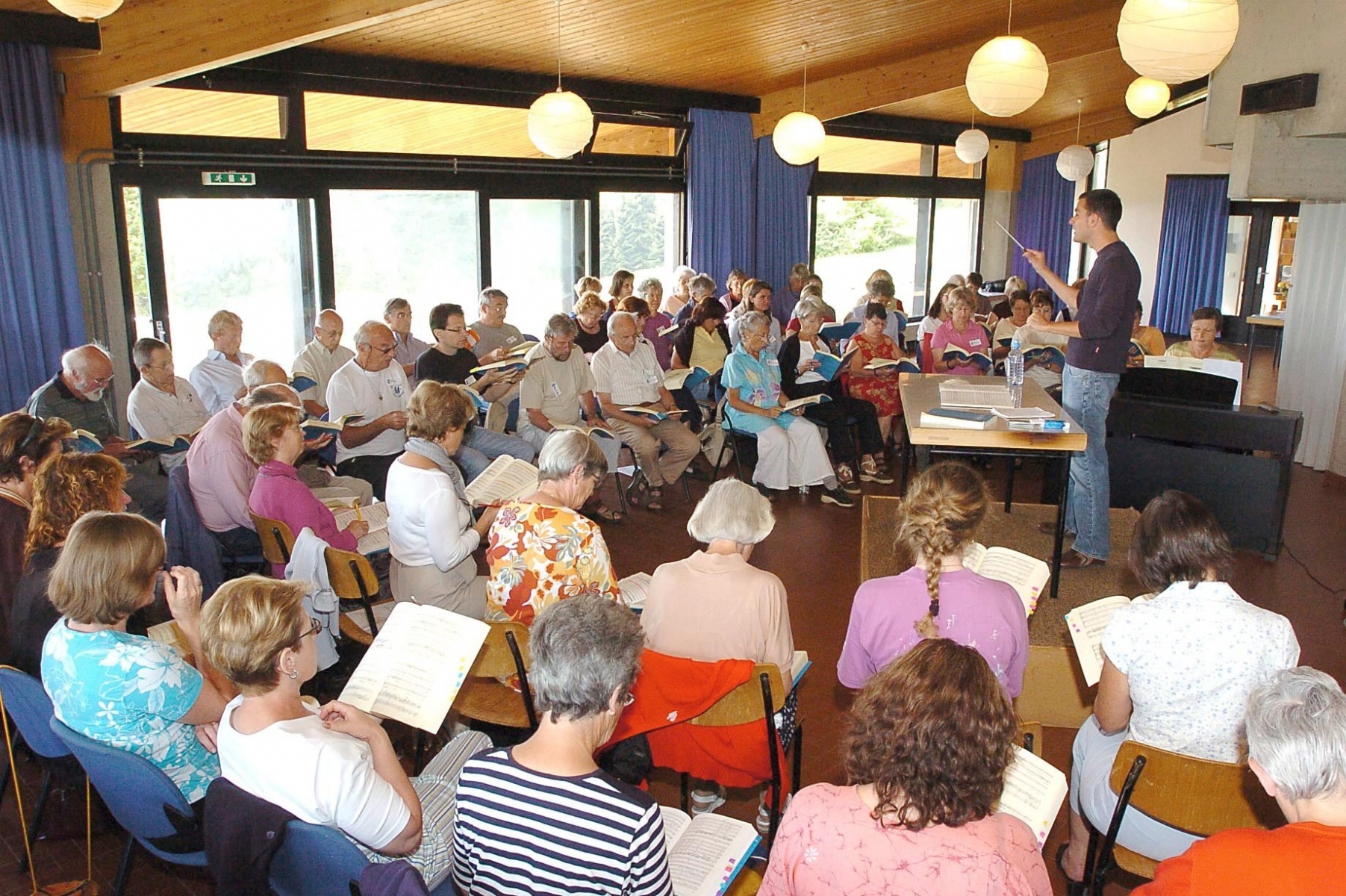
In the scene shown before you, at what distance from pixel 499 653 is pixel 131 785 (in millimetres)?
931

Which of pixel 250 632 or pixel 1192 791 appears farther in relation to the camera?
pixel 1192 791

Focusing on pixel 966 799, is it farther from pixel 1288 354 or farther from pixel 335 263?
pixel 1288 354

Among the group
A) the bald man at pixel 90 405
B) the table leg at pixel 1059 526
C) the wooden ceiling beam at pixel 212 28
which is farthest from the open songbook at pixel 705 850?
the wooden ceiling beam at pixel 212 28

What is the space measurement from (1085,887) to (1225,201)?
14.6 metres

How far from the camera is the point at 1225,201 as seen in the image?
14.6m

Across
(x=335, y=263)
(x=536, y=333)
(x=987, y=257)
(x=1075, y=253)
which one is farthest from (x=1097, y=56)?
(x=335, y=263)

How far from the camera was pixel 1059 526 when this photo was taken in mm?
4113

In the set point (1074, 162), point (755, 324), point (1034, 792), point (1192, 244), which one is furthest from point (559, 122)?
point (1192, 244)

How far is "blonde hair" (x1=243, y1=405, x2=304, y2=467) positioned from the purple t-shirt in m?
2.19

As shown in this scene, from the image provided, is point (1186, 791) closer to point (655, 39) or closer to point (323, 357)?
point (323, 357)

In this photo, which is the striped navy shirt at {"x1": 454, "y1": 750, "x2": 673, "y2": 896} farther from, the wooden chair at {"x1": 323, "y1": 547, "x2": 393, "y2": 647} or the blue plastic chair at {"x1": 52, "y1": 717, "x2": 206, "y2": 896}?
the wooden chair at {"x1": 323, "y1": 547, "x2": 393, "y2": 647}

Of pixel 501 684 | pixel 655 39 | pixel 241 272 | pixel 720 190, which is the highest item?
pixel 655 39

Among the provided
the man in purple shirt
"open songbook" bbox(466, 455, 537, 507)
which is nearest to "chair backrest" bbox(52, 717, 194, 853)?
"open songbook" bbox(466, 455, 537, 507)

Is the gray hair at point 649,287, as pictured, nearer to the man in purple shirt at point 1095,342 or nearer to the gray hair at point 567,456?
the man in purple shirt at point 1095,342
